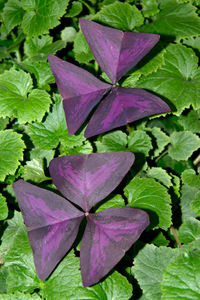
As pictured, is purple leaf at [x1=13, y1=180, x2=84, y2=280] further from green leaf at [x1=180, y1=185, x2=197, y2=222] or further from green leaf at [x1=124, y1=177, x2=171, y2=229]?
green leaf at [x1=180, y1=185, x2=197, y2=222]

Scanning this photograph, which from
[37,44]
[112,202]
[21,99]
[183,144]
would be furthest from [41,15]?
[112,202]

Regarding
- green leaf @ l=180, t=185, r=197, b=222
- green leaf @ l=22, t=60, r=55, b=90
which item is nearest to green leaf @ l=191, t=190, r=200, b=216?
green leaf @ l=180, t=185, r=197, b=222

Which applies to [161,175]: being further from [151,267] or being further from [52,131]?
[52,131]

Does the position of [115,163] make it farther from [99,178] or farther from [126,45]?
[126,45]

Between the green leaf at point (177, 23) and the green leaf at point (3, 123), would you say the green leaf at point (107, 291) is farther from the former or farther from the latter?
the green leaf at point (177, 23)

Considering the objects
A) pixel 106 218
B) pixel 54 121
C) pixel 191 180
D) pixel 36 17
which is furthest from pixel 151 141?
pixel 36 17
